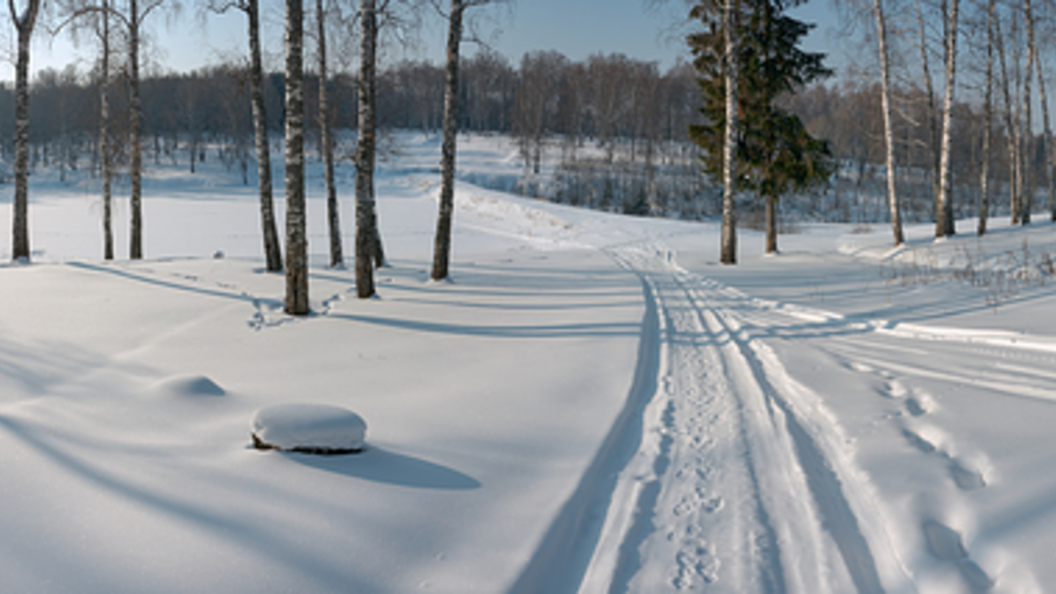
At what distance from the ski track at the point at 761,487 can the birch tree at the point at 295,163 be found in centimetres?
520

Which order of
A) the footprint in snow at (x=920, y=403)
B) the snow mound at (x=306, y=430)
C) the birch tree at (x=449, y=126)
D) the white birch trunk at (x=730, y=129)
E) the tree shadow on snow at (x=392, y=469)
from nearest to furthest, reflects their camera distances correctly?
the tree shadow on snow at (x=392, y=469)
the snow mound at (x=306, y=430)
the footprint in snow at (x=920, y=403)
the birch tree at (x=449, y=126)
the white birch trunk at (x=730, y=129)

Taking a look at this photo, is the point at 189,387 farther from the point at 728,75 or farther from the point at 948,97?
the point at 948,97

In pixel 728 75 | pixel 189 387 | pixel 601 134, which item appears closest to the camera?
pixel 189 387

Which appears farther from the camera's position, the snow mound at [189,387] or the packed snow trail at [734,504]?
the snow mound at [189,387]

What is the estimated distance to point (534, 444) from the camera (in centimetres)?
383

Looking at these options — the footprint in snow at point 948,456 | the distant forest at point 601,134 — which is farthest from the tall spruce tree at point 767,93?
the distant forest at point 601,134

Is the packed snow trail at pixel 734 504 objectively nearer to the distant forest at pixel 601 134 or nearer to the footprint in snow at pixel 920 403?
the footprint in snow at pixel 920 403

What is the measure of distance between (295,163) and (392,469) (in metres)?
5.74

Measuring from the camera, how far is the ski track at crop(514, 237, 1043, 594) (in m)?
2.52

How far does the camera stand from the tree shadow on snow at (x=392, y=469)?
318 cm

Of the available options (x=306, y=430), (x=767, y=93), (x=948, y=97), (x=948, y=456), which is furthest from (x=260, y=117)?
(x=948, y=97)

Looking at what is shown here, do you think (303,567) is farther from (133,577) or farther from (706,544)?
(706,544)

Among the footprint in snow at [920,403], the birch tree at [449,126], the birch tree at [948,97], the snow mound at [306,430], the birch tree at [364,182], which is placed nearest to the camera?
the snow mound at [306,430]

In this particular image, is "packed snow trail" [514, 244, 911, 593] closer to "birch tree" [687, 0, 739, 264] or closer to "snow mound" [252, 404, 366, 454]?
"snow mound" [252, 404, 366, 454]
